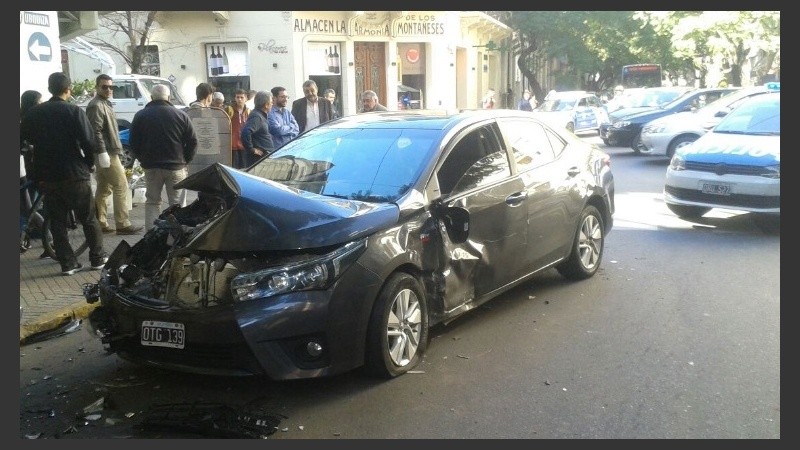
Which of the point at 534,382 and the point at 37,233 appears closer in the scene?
the point at 534,382

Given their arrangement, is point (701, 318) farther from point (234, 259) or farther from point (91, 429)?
point (91, 429)

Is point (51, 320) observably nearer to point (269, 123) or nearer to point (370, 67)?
point (269, 123)

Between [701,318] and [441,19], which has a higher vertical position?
[441,19]

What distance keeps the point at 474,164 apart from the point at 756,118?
20.8 feet

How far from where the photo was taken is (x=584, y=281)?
7.18m

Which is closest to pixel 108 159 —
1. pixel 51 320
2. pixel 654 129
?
pixel 51 320

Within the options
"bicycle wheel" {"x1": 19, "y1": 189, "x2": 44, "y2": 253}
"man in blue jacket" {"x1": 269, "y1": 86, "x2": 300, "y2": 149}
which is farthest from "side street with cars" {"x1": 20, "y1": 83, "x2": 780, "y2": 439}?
"man in blue jacket" {"x1": 269, "y1": 86, "x2": 300, "y2": 149}

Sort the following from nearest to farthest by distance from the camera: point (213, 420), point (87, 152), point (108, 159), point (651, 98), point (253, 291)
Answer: point (213, 420) → point (253, 291) → point (87, 152) → point (108, 159) → point (651, 98)

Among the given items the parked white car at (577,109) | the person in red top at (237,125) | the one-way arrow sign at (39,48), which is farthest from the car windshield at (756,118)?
the parked white car at (577,109)

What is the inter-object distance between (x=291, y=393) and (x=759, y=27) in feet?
79.3

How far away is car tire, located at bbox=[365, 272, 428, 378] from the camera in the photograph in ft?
15.0

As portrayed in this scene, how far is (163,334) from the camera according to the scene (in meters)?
4.39

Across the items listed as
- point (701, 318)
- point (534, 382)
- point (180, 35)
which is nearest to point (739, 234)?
point (701, 318)

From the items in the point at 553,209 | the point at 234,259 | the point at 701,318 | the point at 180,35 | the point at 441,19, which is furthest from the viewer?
the point at 441,19
